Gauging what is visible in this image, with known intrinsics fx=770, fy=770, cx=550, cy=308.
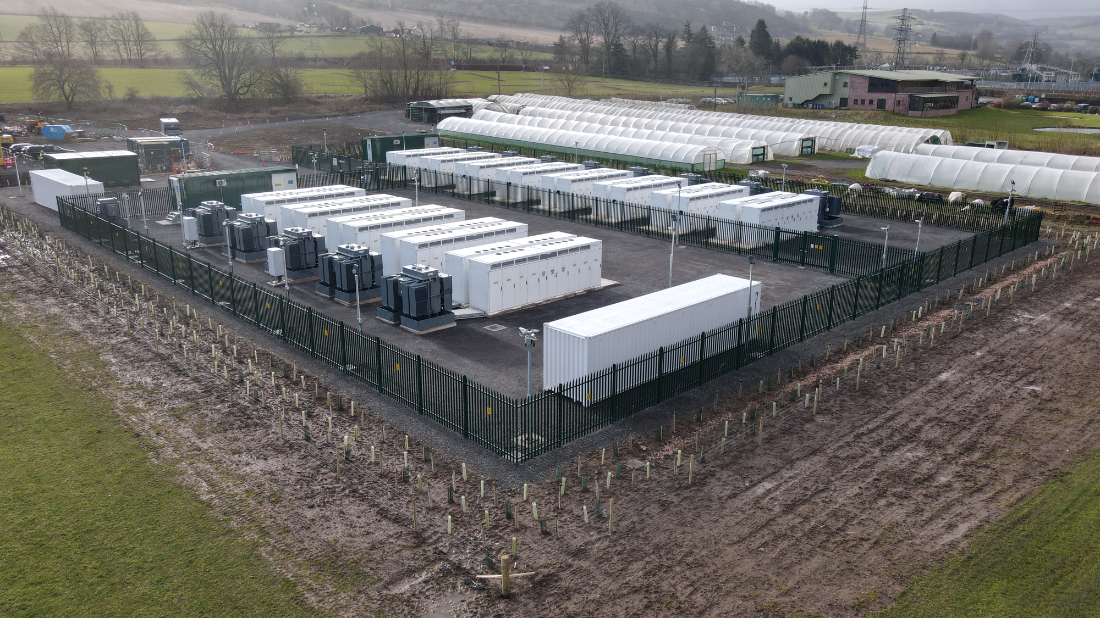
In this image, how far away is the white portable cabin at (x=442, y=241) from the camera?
34.5 meters

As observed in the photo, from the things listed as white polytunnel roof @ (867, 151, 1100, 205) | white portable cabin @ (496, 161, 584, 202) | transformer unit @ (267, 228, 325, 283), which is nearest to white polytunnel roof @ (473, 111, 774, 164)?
white polytunnel roof @ (867, 151, 1100, 205)

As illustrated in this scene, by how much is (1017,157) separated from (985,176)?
23.9ft

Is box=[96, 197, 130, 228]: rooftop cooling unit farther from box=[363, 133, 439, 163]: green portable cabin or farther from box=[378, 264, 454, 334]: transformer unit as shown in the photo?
box=[363, 133, 439, 163]: green portable cabin

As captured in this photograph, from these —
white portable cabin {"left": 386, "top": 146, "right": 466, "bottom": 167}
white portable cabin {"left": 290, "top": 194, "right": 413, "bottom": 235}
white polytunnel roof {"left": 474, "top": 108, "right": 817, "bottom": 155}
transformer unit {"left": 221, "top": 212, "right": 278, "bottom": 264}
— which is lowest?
transformer unit {"left": 221, "top": 212, "right": 278, "bottom": 264}

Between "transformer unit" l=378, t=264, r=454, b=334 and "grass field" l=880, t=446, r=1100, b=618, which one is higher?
"transformer unit" l=378, t=264, r=454, b=334

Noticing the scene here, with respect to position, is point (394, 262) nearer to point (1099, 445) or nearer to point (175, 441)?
point (175, 441)

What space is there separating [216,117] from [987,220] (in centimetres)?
9013

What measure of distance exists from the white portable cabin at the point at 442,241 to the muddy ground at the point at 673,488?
896 centimetres

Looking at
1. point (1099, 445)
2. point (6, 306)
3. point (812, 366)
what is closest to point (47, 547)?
point (6, 306)

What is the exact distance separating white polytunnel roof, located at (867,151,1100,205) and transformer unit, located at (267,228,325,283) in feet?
157

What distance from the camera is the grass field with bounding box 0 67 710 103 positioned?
11312cm

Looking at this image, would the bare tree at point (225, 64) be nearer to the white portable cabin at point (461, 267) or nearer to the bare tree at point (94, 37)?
the bare tree at point (94, 37)

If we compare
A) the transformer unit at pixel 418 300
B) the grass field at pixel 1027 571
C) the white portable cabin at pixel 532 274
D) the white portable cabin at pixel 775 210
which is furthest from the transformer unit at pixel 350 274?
the grass field at pixel 1027 571

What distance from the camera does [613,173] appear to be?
57.2m
